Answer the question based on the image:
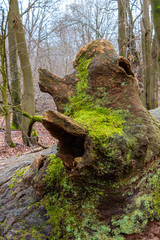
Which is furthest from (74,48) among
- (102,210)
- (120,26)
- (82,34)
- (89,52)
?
(102,210)

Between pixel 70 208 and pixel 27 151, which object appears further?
pixel 27 151

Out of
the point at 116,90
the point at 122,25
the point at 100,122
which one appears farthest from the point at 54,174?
the point at 122,25

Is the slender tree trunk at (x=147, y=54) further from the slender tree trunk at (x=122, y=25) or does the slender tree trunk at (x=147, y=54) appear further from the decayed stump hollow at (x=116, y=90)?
the decayed stump hollow at (x=116, y=90)

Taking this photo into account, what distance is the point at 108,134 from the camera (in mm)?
2004

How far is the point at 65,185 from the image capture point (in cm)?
229

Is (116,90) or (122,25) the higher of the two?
(122,25)

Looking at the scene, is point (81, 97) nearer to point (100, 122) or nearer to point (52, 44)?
point (100, 122)

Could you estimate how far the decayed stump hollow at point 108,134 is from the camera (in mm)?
1918

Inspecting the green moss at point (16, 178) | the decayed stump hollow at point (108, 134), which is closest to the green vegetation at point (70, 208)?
the decayed stump hollow at point (108, 134)

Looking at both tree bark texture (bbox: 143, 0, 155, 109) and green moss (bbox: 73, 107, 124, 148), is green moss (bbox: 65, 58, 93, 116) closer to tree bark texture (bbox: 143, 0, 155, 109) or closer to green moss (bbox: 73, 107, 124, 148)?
green moss (bbox: 73, 107, 124, 148)

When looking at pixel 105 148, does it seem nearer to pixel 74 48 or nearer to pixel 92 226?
pixel 92 226

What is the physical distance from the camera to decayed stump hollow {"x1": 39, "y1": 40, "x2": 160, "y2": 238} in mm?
1918

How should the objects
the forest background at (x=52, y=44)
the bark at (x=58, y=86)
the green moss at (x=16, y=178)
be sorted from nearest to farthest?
the bark at (x=58, y=86)
the green moss at (x=16, y=178)
the forest background at (x=52, y=44)

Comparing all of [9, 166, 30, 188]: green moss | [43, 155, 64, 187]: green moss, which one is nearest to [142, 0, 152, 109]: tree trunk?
[9, 166, 30, 188]: green moss
